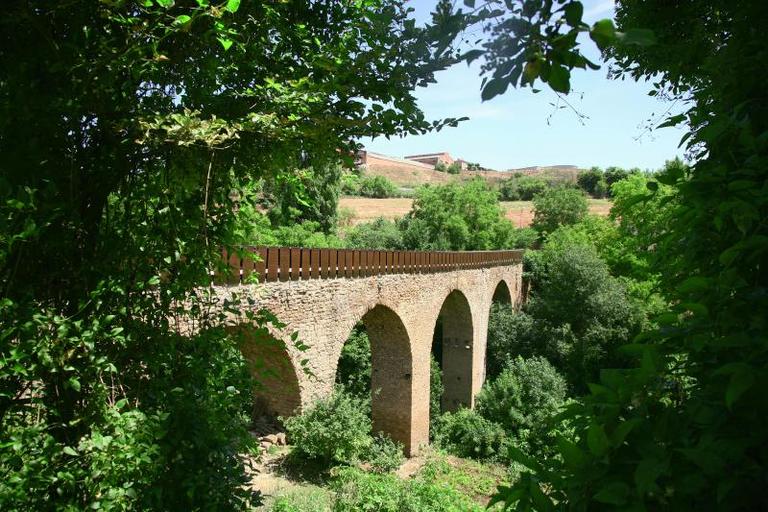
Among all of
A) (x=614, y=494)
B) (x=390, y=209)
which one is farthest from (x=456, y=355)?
(x=390, y=209)

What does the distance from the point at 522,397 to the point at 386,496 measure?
29.9 ft

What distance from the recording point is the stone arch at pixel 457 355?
56.3 feet

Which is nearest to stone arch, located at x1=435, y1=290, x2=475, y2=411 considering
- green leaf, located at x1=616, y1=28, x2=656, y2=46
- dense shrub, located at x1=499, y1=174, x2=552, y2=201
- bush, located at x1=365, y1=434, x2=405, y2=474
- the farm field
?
bush, located at x1=365, y1=434, x2=405, y2=474

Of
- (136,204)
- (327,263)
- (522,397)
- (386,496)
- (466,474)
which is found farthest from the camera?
(522,397)

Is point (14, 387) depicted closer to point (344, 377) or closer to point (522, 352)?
point (344, 377)

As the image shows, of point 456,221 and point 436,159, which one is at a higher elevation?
point 436,159

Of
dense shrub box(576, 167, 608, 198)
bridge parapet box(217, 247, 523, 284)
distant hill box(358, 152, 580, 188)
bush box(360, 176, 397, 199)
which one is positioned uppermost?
distant hill box(358, 152, 580, 188)

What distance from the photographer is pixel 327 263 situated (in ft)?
27.8

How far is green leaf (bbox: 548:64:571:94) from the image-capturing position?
101cm

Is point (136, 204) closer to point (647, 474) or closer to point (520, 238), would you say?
point (647, 474)

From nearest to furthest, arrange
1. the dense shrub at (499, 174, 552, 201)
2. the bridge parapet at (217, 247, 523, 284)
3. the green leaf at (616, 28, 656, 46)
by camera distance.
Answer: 1. the green leaf at (616, 28, 656, 46)
2. the bridge parapet at (217, 247, 523, 284)
3. the dense shrub at (499, 174, 552, 201)

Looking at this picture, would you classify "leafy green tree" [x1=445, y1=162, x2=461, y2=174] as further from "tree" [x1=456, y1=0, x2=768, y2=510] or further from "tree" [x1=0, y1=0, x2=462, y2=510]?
"tree" [x1=456, y1=0, x2=768, y2=510]

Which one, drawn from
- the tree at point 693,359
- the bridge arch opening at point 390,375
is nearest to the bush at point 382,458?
the bridge arch opening at point 390,375

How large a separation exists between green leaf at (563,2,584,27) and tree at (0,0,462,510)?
97 centimetres
